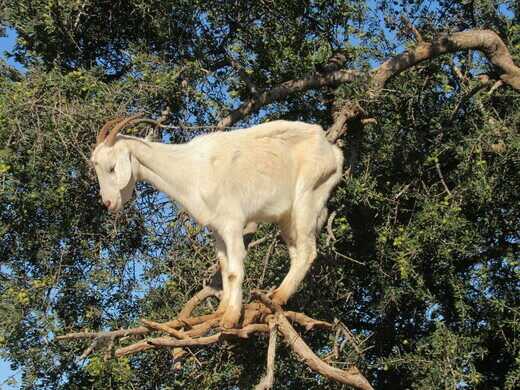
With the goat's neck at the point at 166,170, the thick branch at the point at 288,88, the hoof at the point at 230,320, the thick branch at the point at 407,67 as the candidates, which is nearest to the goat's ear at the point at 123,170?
the goat's neck at the point at 166,170

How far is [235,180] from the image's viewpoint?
17.6 feet

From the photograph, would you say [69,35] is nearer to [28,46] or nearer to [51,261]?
[28,46]

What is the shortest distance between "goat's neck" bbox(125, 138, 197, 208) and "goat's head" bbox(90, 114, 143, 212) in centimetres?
13

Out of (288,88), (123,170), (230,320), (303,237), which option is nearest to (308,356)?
(230,320)

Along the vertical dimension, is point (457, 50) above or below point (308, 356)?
above

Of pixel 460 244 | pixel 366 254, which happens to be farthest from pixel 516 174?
pixel 366 254

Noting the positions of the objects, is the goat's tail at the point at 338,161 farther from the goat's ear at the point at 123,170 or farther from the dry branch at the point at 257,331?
the goat's ear at the point at 123,170

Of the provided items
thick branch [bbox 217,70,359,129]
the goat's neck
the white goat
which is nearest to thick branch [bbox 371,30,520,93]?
thick branch [bbox 217,70,359,129]

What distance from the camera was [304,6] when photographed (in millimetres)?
7531

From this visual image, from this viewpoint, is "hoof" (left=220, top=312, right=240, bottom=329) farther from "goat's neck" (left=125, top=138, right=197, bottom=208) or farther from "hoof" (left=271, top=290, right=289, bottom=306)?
"goat's neck" (left=125, top=138, right=197, bottom=208)

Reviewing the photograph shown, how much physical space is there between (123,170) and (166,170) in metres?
0.29

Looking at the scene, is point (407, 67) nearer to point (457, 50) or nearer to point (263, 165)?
point (457, 50)

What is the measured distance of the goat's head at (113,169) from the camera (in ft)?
16.9

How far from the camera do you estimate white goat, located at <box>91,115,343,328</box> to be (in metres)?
5.19
